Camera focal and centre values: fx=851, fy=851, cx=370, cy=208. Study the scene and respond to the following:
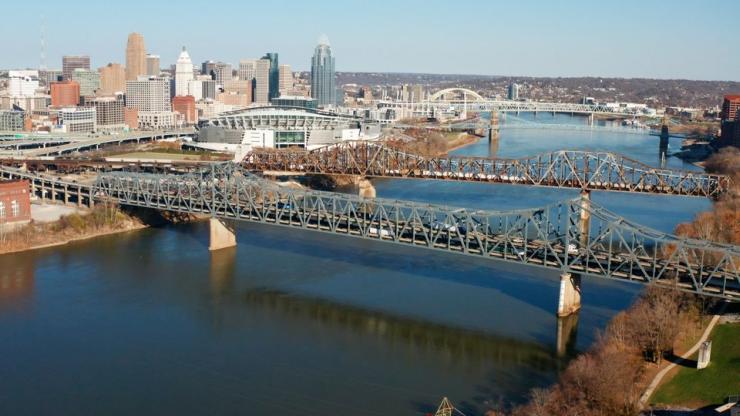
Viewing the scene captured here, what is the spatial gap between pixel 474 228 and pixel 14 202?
1343cm

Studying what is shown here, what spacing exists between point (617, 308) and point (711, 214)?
7.12 m

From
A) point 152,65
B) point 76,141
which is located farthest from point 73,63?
point 76,141

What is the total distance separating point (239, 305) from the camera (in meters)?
17.9

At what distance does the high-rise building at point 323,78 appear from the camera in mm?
106875

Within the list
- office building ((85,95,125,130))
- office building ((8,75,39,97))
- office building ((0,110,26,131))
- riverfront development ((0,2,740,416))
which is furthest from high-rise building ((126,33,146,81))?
riverfront development ((0,2,740,416))

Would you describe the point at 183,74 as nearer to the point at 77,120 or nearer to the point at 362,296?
the point at 77,120

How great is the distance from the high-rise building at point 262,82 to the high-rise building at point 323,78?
18.7 feet

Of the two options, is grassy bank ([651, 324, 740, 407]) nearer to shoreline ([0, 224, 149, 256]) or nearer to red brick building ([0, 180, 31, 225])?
shoreline ([0, 224, 149, 256])

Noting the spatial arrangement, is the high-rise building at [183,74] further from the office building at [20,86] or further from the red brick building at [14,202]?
the red brick building at [14,202]

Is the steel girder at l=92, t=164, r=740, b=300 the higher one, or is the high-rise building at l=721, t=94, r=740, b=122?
the high-rise building at l=721, t=94, r=740, b=122

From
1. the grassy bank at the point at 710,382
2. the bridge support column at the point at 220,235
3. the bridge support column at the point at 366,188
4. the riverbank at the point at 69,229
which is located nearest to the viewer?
the grassy bank at the point at 710,382

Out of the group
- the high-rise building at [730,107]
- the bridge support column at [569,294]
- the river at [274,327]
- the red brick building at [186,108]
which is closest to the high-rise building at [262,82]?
the red brick building at [186,108]

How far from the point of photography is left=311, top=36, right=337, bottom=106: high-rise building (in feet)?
351

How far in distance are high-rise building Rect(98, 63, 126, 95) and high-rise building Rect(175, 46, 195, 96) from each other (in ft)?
20.0
